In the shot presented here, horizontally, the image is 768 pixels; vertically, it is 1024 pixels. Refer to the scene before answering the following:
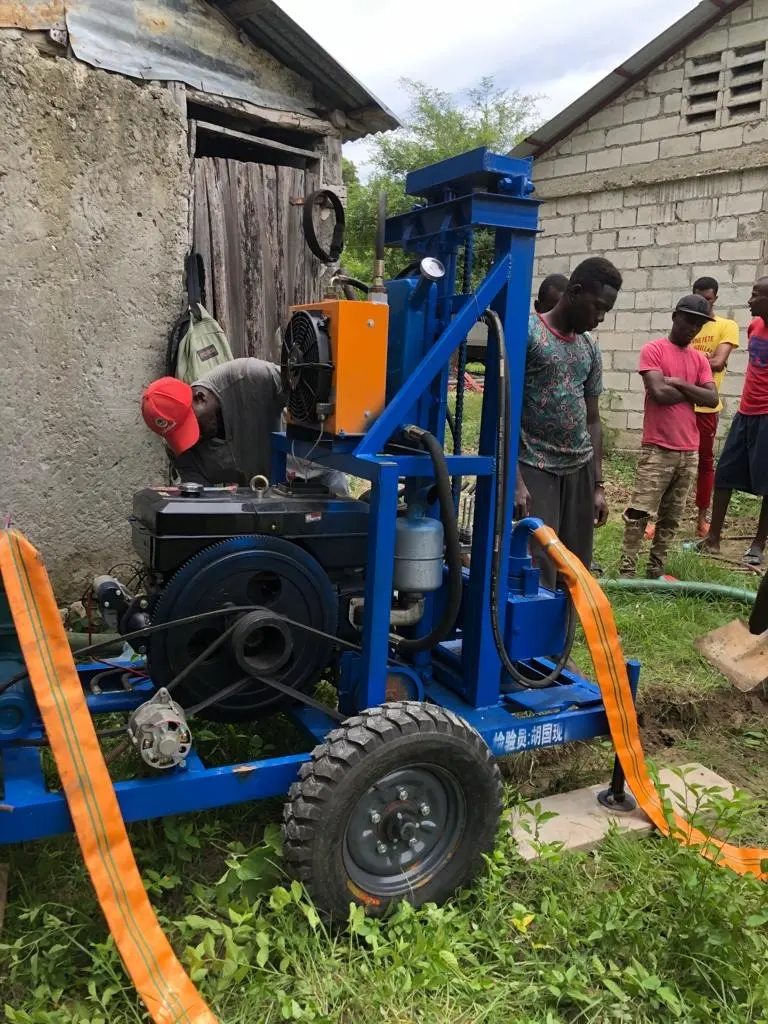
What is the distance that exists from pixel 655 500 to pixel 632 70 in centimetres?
632

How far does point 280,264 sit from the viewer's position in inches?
204

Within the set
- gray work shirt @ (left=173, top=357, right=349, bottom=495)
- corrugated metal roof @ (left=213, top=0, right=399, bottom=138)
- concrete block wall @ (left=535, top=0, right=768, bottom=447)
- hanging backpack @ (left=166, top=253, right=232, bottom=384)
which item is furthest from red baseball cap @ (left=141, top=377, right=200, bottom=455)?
concrete block wall @ (left=535, top=0, right=768, bottom=447)

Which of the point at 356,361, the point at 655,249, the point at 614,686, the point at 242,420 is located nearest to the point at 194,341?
the point at 242,420

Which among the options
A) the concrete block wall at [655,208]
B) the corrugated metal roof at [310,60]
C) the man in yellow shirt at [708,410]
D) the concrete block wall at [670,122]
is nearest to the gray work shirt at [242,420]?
the corrugated metal roof at [310,60]

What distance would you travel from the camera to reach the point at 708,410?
703cm

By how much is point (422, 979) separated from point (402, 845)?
1.30ft

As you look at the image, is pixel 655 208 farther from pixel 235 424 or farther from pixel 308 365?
pixel 308 365

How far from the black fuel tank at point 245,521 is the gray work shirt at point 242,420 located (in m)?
0.60

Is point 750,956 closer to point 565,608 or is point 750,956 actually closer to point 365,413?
point 565,608

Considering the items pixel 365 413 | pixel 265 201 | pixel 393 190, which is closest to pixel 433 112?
pixel 393 190

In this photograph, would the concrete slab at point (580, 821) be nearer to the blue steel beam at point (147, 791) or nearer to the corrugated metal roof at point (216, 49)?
the blue steel beam at point (147, 791)

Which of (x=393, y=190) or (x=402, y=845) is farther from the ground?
(x=393, y=190)

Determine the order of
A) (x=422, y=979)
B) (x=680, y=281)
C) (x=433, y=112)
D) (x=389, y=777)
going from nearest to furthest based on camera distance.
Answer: (x=422, y=979) < (x=389, y=777) < (x=680, y=281) < (x=433, y=112)

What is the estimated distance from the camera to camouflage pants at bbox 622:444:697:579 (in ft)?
18.2
